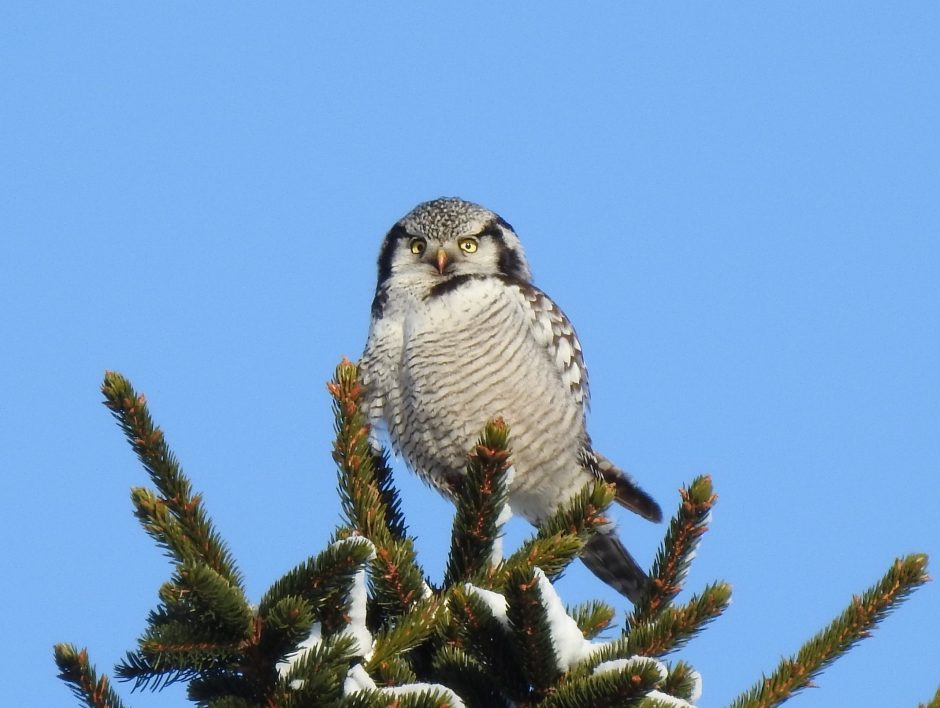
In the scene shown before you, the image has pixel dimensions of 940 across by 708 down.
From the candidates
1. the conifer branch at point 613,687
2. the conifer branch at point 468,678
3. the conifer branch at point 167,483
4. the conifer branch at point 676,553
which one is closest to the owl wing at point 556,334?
the conifer branch at point 676,553

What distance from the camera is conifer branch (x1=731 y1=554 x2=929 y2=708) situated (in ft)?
7.64

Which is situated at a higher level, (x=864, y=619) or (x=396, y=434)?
(x=396, y=434)

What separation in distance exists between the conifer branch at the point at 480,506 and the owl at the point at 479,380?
1.63 metres

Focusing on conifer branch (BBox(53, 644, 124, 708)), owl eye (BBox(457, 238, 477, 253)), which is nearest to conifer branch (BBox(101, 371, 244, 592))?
conifer branch (BBox(53, 644, 124, 708))

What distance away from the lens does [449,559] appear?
107 inches

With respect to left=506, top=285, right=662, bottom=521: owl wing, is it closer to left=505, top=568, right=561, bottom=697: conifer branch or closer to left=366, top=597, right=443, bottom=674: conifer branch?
left=366, top=597, right=443, bottom=674: conifer branch

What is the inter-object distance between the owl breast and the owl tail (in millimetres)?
342

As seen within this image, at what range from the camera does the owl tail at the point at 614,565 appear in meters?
4.70

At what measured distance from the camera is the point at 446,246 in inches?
200

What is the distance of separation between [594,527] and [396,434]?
2055mm

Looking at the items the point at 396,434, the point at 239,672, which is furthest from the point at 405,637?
the point at 396,434

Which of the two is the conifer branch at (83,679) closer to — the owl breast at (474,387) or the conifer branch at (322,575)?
the conifer branch at (322,575)

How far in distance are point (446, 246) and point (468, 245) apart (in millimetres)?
137

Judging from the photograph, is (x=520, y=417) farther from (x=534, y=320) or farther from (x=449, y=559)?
(x=449, y=559)
